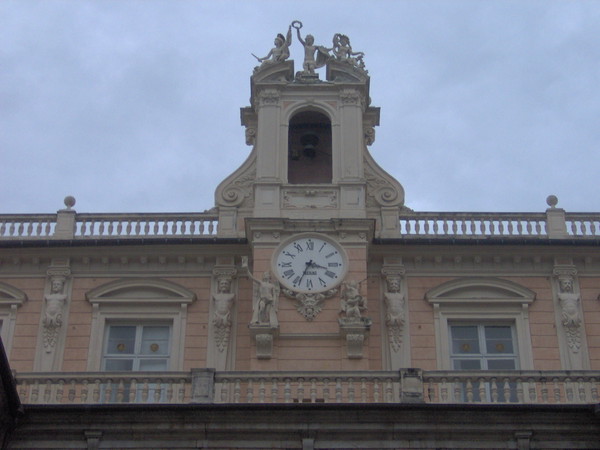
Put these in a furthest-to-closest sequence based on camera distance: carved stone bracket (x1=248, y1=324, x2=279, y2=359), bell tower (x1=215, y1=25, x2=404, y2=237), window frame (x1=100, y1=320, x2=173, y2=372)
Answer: bell tower (x1=215, y1=25, x2=404, y2=237) → window frame (x1=100, y1=320, x2=173, y2=372) → carved stone bracket (x1=248, y1=324, x2=279, y2=359)

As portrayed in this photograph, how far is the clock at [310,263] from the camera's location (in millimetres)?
24969

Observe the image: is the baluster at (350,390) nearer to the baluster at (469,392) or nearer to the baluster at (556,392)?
the baluster at (469,392)

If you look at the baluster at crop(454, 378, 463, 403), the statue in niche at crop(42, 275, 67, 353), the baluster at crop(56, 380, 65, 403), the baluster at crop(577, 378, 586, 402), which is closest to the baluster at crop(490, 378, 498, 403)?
the baluster at crop(454, 378, 463, 403)

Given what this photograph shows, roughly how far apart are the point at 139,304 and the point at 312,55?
8.37 m

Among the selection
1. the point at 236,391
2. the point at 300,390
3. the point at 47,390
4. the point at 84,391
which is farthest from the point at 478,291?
the point at 47,390

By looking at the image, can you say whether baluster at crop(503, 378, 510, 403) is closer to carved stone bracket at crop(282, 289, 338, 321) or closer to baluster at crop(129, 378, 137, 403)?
carved stone bracket at crop(282, 289, 338, 321)

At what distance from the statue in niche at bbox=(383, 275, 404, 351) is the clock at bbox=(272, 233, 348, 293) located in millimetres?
1212

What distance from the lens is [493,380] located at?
2209 cm

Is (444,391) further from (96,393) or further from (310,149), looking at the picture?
(310,149)

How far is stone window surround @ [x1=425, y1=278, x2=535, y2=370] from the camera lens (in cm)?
2511

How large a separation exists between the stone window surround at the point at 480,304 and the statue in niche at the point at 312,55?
7.07 m

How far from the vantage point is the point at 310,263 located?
25219 mm

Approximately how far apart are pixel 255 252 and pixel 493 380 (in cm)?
638

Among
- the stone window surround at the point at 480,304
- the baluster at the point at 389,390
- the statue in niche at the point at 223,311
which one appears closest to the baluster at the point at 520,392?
the baluster at the point at 389,390
